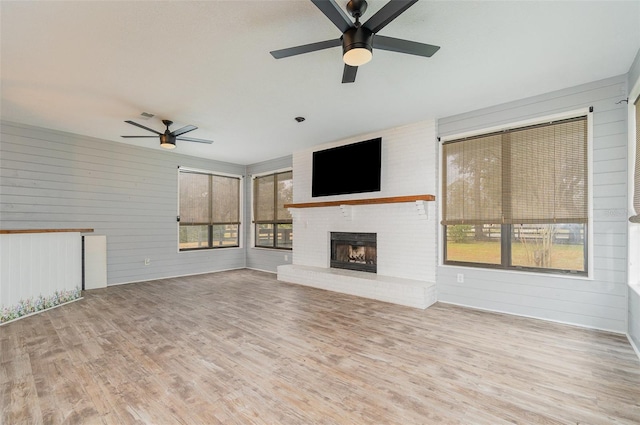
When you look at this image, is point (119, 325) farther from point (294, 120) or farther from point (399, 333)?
point (294, 120)

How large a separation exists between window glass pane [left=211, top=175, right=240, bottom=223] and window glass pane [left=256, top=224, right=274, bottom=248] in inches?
26.9

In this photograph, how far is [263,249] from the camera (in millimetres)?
7492

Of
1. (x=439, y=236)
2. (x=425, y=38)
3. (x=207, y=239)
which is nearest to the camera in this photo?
(x=425, y=38)

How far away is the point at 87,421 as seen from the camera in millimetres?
1789

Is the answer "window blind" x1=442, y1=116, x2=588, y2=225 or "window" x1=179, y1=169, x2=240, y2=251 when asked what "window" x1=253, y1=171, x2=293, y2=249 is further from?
"window blind" x1=442, y1=116, x2=588, y2=225

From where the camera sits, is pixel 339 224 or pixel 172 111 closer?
pixel 172 111

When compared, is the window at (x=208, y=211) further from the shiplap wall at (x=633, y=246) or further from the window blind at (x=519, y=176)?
the shiplap wall at (x=633, y=246)

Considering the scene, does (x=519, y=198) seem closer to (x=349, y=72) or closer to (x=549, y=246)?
(x=549, y=246)

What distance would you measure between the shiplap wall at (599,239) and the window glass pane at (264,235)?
5.25 m

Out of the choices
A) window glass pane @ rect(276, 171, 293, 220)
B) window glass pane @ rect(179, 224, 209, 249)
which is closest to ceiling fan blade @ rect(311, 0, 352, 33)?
window glass pane @ rect(276, 171, 293, 220)

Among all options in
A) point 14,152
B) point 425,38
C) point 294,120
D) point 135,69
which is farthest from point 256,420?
point 14,152

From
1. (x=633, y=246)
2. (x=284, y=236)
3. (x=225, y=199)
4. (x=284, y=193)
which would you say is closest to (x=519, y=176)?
(x=633, y=246)

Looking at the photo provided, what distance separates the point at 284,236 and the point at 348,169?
8.57 ft

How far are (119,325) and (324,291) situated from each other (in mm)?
3025
